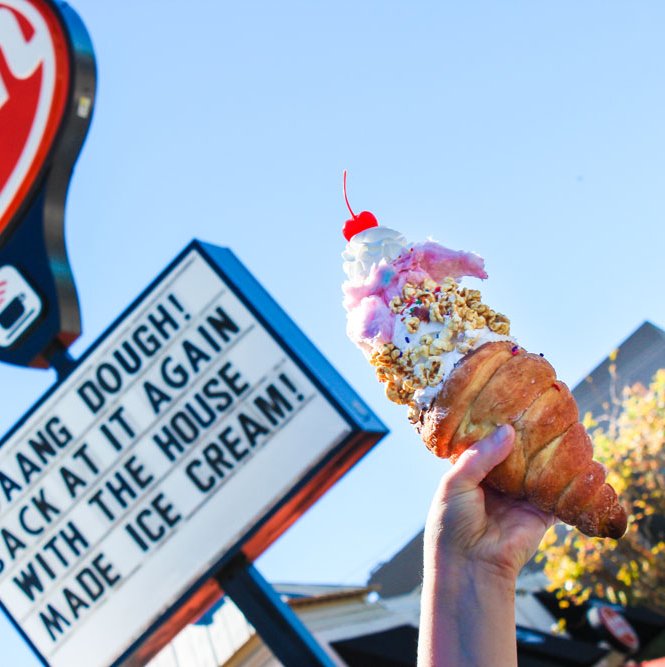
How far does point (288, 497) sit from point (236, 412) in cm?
65

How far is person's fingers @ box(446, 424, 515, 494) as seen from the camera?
233 cm

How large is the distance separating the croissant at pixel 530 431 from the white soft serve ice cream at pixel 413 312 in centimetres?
7

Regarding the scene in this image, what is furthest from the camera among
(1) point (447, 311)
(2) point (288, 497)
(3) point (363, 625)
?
(3) point (363, 625)

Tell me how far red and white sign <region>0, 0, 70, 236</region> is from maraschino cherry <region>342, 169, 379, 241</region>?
372 cm

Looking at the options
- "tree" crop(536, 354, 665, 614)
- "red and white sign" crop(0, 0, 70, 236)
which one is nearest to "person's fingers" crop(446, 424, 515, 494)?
"red and white sign" crop(0, 0, 70, 236)

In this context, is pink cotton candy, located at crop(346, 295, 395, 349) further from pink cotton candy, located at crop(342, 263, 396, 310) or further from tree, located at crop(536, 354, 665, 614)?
tree, located at crop(536, 354, 665, 614)

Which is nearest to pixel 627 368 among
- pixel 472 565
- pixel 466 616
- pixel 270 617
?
pixel 270 617

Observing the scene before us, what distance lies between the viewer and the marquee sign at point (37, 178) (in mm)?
6074

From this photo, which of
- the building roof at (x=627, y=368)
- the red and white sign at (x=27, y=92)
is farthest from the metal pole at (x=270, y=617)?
the building roof at (x=627, y=368)

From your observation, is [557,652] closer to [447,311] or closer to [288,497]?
[288,497]

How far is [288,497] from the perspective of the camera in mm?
5285

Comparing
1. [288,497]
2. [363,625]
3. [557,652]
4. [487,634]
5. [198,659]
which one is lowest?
[557,652]

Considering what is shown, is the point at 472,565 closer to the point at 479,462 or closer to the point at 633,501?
the point at 479,462

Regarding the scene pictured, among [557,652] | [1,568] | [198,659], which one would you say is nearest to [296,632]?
[1,568]
